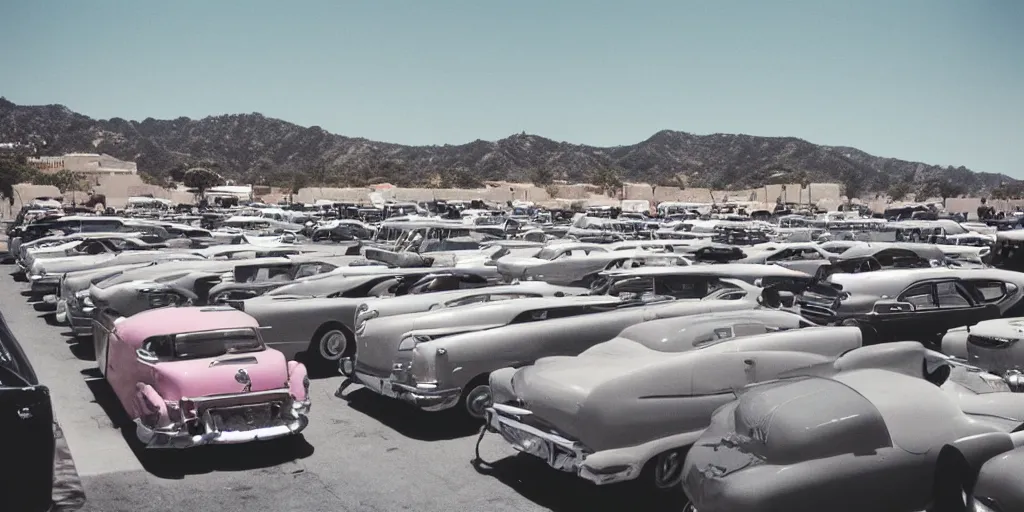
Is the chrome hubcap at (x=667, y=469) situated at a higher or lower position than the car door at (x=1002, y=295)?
lower

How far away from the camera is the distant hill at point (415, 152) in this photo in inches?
6186

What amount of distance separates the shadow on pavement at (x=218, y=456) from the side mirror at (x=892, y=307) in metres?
7.89

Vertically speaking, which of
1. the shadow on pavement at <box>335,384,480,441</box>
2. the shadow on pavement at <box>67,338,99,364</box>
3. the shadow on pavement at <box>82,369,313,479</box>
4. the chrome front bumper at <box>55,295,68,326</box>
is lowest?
the shadow on pavement at <box>67,338,99,364</box>

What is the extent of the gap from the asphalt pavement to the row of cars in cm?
36

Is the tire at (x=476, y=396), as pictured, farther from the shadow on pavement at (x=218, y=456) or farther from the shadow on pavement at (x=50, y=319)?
the shadow on pavement at (x=50, y=319)

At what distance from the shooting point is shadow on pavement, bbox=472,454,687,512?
6371 millimetres

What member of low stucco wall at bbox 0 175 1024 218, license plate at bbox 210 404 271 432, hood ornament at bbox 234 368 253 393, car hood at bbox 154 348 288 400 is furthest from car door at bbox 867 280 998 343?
low stucco wall at bbox 0 175 1024 218

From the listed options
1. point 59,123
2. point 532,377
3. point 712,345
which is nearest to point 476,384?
point 532,377

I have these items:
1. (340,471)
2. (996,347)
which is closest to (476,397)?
(340,471)

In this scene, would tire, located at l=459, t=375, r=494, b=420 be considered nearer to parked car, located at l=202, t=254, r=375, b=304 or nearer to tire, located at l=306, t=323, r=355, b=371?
tire, located at l=306, t=323, r=355, b=371

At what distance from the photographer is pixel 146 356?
24.9 ft

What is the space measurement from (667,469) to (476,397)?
8.08 ft

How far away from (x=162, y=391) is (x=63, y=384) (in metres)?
4.18

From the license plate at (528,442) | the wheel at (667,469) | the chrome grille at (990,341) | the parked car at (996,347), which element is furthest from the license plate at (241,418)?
the chrome grille at (990,341)
